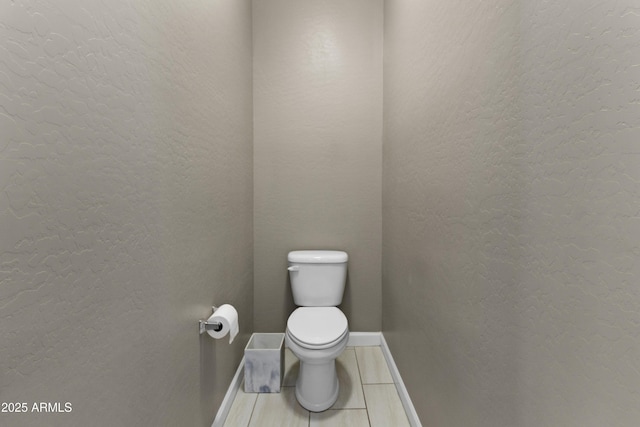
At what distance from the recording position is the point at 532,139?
70cm

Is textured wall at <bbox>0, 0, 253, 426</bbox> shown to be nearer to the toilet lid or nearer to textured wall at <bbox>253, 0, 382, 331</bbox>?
the toilet lid

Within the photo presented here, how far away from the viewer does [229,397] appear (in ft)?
5.38

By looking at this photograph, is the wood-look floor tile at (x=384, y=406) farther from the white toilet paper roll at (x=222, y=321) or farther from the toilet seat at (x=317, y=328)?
the white toilet paper roll at (x=222, y=321)

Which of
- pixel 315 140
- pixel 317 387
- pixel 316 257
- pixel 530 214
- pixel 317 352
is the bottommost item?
pixel 317 387

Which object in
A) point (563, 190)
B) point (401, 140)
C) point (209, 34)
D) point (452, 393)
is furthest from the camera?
point (401, 140)

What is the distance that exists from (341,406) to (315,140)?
1.63 meters

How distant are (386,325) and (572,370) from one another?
163cm

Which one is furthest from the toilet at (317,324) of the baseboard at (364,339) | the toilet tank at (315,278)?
the baseboard at (364,339)

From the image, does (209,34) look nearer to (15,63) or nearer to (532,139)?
(15,63)

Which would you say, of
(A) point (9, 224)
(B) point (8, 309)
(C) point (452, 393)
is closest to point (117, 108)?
(A) point (9, 224)

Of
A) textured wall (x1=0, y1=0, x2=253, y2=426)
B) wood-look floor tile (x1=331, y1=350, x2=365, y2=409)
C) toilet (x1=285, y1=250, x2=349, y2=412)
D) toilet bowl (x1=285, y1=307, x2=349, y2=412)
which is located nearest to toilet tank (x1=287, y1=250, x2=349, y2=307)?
toilet (x1=285, y1=250, x2=349, y2=412)

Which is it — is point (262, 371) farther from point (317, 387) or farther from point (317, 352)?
point (317, 352)

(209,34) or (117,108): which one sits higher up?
(209,34)

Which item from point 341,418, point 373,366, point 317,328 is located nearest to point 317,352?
point 317,328
